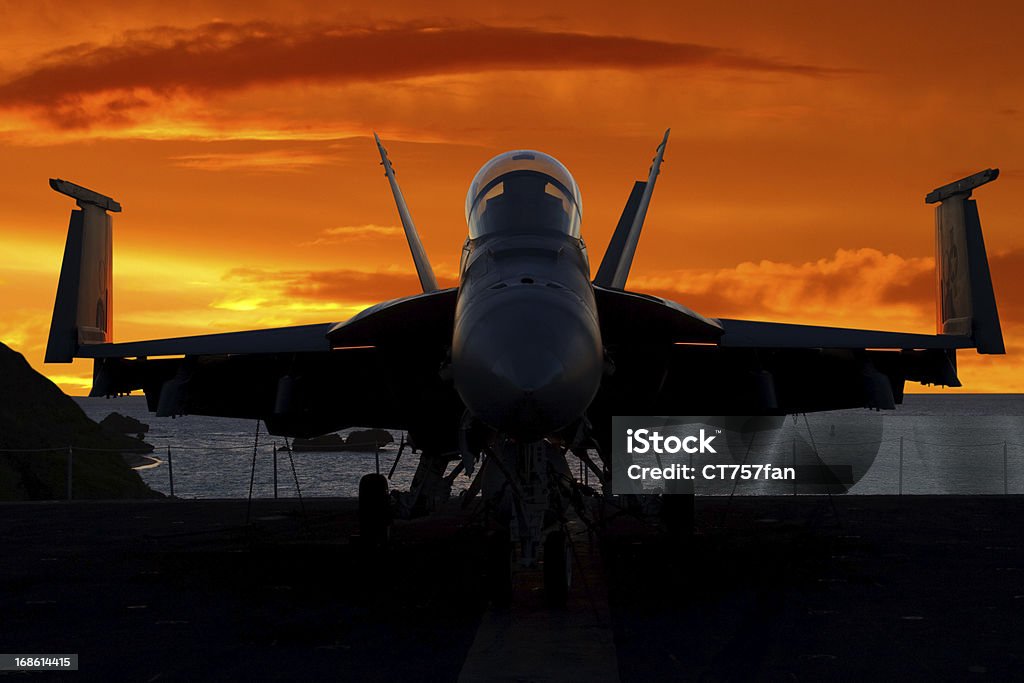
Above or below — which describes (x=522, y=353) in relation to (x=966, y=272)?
below

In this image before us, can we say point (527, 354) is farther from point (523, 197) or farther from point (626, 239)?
point (626, 239)

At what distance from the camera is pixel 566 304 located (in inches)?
296

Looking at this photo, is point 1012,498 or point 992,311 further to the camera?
point 1012,498

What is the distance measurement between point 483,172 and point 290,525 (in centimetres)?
831

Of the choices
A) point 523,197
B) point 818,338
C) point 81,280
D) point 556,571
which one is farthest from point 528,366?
point 81,280

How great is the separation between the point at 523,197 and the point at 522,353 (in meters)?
3.20

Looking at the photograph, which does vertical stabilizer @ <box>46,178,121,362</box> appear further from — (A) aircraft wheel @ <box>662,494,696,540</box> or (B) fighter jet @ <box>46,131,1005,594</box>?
(A) aircraft wheel @ <box>662,494,696,540</box>

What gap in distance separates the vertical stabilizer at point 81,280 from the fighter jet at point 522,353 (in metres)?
0.02

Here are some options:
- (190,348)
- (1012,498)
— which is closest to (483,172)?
(190,348)

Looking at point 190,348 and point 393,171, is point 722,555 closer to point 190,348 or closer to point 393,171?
point 190,348

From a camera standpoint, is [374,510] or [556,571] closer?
[556,571]

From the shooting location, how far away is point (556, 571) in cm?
866

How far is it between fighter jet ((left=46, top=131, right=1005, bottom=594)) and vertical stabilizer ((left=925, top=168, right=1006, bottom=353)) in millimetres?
26

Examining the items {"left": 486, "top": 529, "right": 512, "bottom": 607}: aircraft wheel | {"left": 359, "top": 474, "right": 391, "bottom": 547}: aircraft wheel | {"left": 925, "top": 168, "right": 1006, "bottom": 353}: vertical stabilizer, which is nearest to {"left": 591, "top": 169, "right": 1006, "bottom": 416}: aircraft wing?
{"left": 925, "top": 168, "right": 1006, "bottom": 353}: vertical stabilizer
